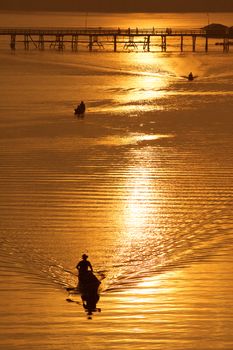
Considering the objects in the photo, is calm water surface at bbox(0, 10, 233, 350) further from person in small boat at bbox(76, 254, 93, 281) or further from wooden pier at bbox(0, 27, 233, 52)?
wooden pier at bbox(0, 27, 233, 52)

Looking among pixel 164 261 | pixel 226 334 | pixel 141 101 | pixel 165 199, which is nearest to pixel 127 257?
pixel 164 261

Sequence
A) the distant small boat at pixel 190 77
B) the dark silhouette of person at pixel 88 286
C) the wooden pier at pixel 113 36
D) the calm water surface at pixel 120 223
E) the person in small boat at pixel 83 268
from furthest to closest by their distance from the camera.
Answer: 1. the wooden pier at pixel 113 36
2. the distant small boat at pixel 190 77
3. the person in small boat at pixel 83 268
4. the dark silhouette of person at pixel 88 286
5. the calm water surface at pixel 120 223

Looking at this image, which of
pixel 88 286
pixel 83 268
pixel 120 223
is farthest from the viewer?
pixel 120 223

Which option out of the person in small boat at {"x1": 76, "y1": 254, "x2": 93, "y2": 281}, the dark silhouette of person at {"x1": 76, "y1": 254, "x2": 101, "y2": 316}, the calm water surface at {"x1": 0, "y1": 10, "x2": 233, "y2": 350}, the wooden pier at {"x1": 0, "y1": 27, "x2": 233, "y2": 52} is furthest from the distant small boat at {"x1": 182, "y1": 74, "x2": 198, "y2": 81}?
the dark silhouette of person at {"x1": 76, "y1": 254, "x2": 101, "y2": 316}

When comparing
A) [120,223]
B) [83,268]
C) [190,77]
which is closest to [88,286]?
[83,268]

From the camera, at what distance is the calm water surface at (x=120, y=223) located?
64.5 feet

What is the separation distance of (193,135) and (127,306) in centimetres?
2456

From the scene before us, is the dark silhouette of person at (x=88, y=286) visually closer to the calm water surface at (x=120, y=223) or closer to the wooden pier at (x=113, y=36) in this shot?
the calm water surface at (x=120, y=223)

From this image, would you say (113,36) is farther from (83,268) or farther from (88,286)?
(88,286)

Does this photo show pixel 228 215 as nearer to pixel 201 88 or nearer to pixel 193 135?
pixel 193 135

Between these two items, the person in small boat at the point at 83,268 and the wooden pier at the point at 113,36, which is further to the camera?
the wooden pier at the point at 113,36

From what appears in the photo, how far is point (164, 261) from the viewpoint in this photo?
23312 millimetres

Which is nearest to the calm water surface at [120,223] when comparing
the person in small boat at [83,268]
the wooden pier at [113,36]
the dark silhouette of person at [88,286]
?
the dark silhouette of person at [88,286]

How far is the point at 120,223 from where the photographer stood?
88.8 ft
